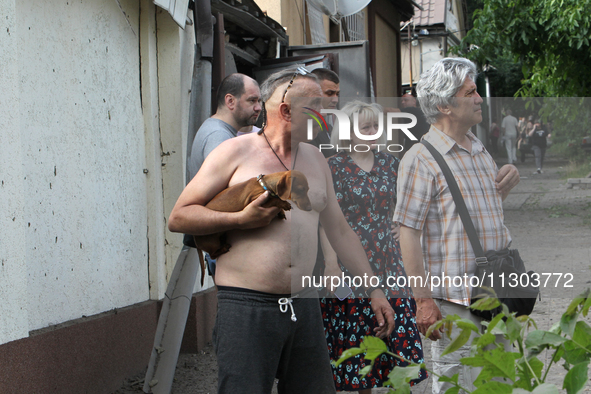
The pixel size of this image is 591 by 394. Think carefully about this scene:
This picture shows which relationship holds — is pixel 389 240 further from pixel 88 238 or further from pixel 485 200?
pixel 88 238

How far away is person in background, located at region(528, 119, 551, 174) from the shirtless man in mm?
663

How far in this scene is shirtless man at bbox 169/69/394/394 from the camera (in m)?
2.31

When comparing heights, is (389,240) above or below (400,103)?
below

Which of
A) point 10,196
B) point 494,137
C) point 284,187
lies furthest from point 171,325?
point 494,137

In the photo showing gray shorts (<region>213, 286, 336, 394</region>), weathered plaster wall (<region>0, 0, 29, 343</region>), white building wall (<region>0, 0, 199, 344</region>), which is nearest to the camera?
gray shorts (<region>213, 286, 336, 394</region>)

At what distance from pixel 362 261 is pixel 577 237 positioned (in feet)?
2.42

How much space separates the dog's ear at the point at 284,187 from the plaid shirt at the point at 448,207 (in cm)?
37

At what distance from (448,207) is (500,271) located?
29 cm

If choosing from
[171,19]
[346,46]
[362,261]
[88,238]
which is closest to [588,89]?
[346,46]

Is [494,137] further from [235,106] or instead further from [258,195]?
[235,106]

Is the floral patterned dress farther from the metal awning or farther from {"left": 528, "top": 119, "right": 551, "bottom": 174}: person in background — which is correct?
the metal awning

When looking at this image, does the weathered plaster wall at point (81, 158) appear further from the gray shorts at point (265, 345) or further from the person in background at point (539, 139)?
the person in background at point (539, 139)

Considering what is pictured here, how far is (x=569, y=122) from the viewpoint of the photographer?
5.82 ft

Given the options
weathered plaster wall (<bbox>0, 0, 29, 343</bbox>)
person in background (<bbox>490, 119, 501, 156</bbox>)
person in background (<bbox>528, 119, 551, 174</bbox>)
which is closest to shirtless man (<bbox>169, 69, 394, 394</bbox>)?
person in background (<bbox>490, 119, 501, 156</bbox>)
